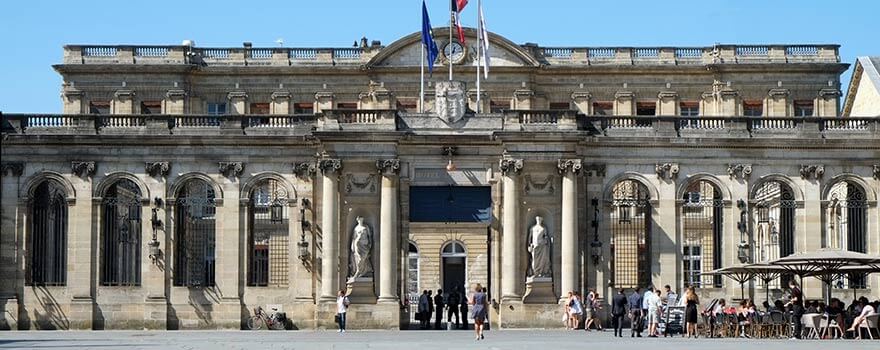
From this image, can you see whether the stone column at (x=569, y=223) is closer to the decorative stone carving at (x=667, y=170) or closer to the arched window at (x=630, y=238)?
the arched window at (x=630, y=238)

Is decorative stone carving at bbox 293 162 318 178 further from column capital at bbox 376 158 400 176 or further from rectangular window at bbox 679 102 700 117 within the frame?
rectangular window at bbox 679 102 700 117

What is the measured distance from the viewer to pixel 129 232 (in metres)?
61.8

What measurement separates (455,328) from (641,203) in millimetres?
6963

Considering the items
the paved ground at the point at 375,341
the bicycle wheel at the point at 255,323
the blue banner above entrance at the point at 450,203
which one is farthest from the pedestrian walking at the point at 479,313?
the bicycle wheel at the point at 255,323

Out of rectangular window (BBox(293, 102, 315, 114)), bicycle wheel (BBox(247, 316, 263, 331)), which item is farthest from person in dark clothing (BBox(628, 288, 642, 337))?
rectangular window (BBox(293, 102, 315, 114))

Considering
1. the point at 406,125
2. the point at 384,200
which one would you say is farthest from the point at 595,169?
the point at 384,200

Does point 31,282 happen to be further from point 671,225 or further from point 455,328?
point 671,225

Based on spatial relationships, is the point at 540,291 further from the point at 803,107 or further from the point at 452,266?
the point at 803,107

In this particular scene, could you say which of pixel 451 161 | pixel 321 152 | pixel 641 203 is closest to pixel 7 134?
pixel 321 152

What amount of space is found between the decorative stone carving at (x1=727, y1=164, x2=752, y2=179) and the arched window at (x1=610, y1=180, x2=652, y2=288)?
2.65 m

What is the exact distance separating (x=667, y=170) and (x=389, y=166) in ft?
28.3

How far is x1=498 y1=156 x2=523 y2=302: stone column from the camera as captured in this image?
55.4 metres

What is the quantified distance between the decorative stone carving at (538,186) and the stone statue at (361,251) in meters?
4.98

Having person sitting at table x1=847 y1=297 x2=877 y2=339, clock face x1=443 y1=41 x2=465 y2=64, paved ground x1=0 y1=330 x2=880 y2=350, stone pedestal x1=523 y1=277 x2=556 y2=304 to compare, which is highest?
clock face x1=443 y1=41 x2=465 y2=64
